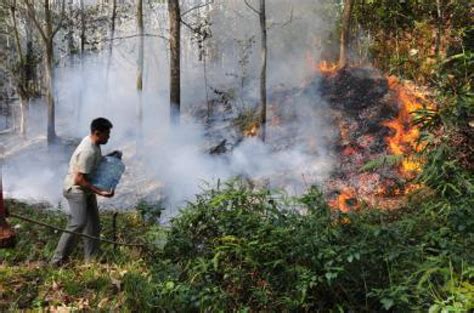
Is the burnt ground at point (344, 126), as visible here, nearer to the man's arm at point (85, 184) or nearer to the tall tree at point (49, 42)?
the tall tree at point (49, 42)

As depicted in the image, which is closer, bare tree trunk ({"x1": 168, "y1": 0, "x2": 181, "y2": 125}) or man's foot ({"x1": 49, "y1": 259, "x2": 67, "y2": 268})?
man's foot ({"x1": 49, "y1": 259, "x2": 67, "y2": 268})

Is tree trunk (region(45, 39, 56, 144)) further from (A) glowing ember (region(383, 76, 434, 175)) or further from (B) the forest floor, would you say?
(B) the forest floor

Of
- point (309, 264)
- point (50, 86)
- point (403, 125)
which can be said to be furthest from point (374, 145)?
point (50, 86)

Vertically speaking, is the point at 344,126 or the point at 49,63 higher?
the point at 49,63

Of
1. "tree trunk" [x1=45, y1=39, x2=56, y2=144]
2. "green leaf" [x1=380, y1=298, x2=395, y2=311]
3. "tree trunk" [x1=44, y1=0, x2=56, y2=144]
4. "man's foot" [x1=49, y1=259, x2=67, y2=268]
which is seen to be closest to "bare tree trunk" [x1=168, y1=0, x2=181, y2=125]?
"tree trunk" [x1=44, y1=0, x2=56, y2=144]

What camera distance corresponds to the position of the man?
5691mm

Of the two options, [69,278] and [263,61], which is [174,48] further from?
[69,278]

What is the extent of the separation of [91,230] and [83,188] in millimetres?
540

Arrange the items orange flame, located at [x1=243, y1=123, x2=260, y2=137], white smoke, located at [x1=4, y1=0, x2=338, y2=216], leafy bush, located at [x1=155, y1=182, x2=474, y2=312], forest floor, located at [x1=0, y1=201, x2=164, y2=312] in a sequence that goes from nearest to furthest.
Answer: leafy bush, located at [x1=155, y1=182, x2=474, y2=312] → forest floor, located at [x1=0, y1=201, x2=164, y2=312] → white smoke, located at [x1=4, y1=0, x2=338, y2=216] → orange flame, located at [x1=243, y1=123, x2=260, y2=137]

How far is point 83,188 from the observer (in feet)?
19.1

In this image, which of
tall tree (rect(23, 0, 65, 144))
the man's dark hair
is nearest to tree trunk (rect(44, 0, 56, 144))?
tall tree (rect(23, 0, 65, 144))

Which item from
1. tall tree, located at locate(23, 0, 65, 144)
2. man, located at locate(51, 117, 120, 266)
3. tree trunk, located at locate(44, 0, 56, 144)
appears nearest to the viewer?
man, located at locate(51, 117, 120, 266)

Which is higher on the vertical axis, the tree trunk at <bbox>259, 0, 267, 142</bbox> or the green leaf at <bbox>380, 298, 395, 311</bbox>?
Result: the tree trunk at <bbox>259, 0, 267, 142</bbox>

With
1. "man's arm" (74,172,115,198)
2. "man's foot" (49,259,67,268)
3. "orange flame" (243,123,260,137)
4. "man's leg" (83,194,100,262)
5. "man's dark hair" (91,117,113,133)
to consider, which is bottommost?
"man's foot" (49,259,67,268)
